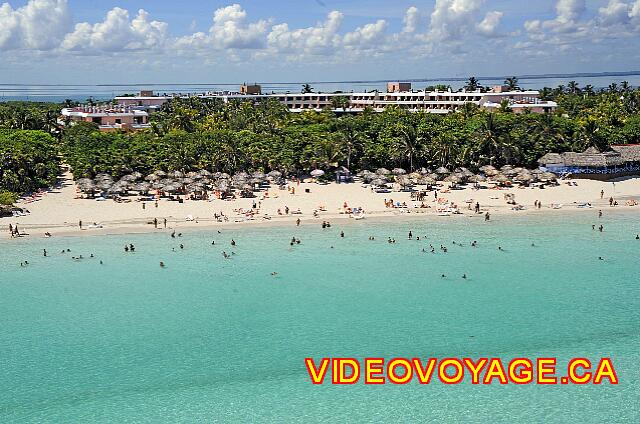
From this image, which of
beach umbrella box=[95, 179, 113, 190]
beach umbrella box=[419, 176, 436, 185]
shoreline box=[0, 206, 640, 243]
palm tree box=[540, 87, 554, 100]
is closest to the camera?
shoreline box=[0, 206, 640, 243]

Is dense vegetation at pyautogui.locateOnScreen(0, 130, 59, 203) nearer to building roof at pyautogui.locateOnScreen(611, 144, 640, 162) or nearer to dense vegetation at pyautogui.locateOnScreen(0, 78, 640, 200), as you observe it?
dense vegetation at pyautogui.locateOnScreen(0, 78, 640, 200)

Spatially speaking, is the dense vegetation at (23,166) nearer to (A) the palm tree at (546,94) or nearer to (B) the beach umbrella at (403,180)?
(B) the beach umbrella at (403,180)

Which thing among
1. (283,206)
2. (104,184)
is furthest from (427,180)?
(104,184)

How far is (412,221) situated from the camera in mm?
49406

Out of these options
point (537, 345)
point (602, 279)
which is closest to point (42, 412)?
point (537, 345)

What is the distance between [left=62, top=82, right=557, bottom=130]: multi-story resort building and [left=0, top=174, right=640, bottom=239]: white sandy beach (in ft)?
105

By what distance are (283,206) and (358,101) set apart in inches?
3295

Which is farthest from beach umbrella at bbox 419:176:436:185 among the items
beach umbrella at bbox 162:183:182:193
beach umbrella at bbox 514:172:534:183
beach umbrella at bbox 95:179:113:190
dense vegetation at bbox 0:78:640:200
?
beach umbrella at bbox 95:179:113:190

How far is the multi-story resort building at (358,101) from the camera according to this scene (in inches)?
3642

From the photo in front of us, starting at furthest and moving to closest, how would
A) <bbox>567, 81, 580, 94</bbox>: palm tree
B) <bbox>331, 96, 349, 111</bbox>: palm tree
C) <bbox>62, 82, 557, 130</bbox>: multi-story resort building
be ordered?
<bbox>567, 81, 580, 94</bbox>: palm tree < <bbox>331, 96, 349, 111</bbox>: palm tree < <bbox>62, 82, 557, 130</bbox>: multi-story resort building

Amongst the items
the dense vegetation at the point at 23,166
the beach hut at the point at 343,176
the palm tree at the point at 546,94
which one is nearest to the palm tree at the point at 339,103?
the palm tree at the point at 546,94
